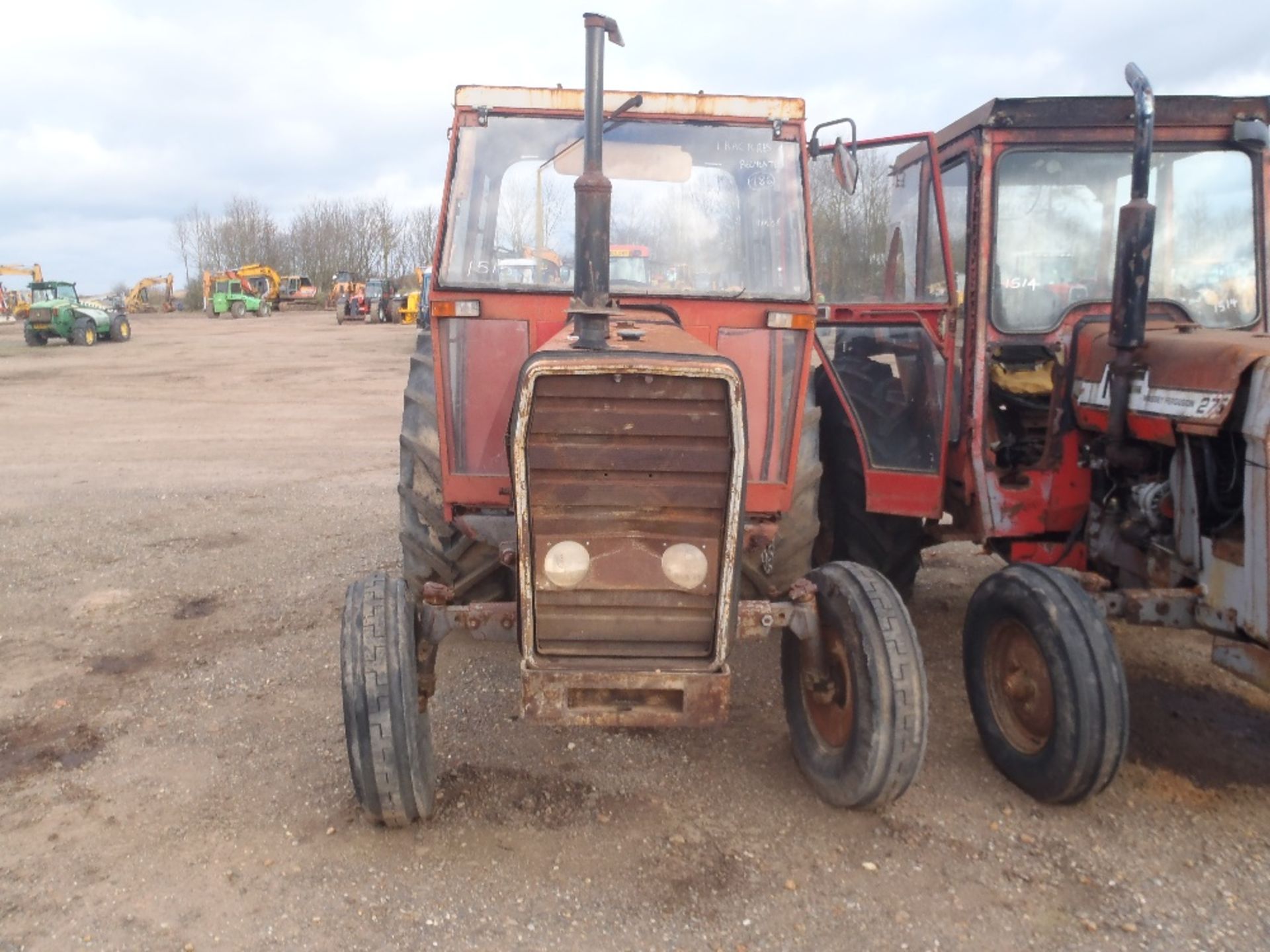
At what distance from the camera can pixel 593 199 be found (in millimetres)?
3143

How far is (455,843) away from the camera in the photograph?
3246 mm

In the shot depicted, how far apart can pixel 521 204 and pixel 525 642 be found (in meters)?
1.93

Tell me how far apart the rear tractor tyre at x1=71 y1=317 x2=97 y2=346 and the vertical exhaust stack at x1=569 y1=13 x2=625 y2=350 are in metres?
29.3

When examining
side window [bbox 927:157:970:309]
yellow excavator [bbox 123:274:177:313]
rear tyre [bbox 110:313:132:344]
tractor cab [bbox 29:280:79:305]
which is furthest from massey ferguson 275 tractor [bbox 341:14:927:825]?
yellow excavator [bbox 123:274:177:313]

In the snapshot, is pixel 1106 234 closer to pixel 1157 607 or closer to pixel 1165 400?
pixel 1165 400

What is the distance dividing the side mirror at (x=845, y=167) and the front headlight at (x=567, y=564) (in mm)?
1900

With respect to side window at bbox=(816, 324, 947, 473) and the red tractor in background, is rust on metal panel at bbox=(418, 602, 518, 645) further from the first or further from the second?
the red tractor in background

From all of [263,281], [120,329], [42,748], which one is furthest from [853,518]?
[263,281]

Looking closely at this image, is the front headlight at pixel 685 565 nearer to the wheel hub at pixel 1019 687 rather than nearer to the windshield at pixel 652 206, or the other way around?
the wheel hub at pixel 1019 687

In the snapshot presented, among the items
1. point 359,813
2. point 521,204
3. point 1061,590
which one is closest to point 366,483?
point 521,204

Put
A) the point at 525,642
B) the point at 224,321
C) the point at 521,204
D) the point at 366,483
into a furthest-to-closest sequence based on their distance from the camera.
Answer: the point at 224,321 → the point at 366,483 → the point at 521,204 → the point at 525,642

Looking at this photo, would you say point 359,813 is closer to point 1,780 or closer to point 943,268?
point 1,780

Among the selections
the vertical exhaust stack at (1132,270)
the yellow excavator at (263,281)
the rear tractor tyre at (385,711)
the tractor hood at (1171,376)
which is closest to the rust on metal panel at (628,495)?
the rear tractor tyre at (385,711)

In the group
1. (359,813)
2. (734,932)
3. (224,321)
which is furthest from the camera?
(224,321)
